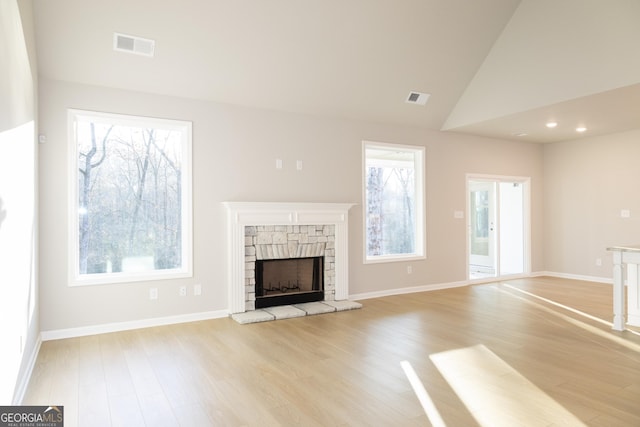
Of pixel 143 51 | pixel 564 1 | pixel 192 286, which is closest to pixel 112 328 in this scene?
pixel 192 286

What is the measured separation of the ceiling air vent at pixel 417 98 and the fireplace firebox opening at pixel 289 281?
8.57 ft

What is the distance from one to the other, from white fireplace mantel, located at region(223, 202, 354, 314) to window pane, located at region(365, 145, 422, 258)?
2.08ft

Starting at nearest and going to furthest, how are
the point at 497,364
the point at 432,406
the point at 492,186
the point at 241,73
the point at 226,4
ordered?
the point at 432,406
the point at 497,364
the point at 226,4
the point at 241,73
the point at 492,186

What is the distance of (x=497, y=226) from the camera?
777 centimetres

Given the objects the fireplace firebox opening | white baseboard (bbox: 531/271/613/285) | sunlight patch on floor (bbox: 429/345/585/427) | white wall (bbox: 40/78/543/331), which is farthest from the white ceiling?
sunlight patch on floor (bbox: 429/345/585/427)

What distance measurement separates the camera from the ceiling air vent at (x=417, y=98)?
5916mm

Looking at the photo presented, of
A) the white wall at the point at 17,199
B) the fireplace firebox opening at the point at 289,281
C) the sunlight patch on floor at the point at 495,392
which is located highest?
the white wall at the point at 17,199

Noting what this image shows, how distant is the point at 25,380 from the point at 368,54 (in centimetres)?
459

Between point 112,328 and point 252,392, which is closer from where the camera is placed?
point 252,392

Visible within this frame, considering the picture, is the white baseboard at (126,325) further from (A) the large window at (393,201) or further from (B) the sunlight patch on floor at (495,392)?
(B) the sunlight patch on floor at (495,392)

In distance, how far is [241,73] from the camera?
15.6 feet

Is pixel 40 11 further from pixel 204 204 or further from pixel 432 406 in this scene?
pixel 432 406

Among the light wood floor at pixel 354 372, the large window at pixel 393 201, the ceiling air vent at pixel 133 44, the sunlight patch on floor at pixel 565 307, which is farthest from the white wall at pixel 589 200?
the ceiling air vent at pixel 133 44

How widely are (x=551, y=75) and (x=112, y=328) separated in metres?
5.94
